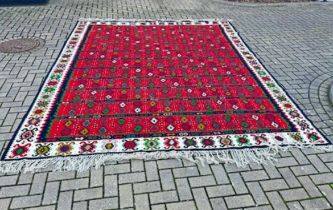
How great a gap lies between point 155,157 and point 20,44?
5.69 m

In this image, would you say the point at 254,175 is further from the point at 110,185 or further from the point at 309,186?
the point at 110,185

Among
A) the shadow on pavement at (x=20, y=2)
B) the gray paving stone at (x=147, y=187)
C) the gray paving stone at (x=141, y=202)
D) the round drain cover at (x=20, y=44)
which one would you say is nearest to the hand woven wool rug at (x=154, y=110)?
the gray paving stone at (x=147, y=187)

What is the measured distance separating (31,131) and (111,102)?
1549 millimetres

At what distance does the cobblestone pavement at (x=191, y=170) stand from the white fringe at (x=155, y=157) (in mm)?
117

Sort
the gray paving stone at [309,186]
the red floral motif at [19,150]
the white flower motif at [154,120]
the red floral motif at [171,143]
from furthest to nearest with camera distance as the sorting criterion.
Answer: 1. the white flower motif at [154,120]
2. the red floral motif at [171,143]
3. the red floral motif at [19,150]
4. the gray paving stone at [309,186]

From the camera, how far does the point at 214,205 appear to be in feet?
13.1

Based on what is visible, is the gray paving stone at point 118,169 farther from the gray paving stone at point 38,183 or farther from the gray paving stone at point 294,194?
the gray paving stone at point 294,194

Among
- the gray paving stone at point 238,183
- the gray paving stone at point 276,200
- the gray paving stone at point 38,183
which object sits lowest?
the gray paving stone at point 38,183

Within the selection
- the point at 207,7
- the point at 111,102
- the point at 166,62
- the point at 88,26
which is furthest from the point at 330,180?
the point at 207,7

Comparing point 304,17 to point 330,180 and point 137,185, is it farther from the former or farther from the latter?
point 137,185

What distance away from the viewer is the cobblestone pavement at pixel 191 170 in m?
4.03

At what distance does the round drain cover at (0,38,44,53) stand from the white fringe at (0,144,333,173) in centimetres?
438

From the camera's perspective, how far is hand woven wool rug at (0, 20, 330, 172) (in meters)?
4.79

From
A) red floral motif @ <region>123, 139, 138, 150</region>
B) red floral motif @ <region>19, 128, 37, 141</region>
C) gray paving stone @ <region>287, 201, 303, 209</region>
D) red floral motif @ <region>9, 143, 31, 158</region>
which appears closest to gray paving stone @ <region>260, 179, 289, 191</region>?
gray paving stone @ <region>287, 201, 303, 209</region>
